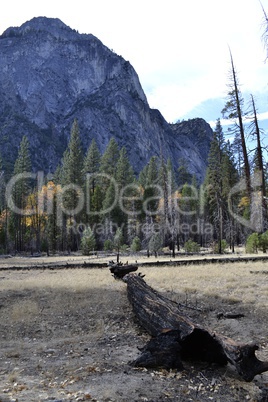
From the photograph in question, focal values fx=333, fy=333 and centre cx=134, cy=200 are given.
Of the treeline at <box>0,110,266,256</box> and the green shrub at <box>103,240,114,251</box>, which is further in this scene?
the treeline at <box>0,110,266,256</box>

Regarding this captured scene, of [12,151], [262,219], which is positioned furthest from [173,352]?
[12,151]

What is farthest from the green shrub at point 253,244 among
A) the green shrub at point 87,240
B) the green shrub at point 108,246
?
the green shrub at point 108,246

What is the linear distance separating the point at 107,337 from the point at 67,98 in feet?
546

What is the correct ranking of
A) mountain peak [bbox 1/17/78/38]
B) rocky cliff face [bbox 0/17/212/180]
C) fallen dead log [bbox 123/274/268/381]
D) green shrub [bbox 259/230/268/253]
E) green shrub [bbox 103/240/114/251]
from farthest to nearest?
1. mountain peak [bbox 1/17/78/38]
2. rocky cliff face [bbox 0/17/212/180]
3. green shrub [bbox 103/240/114/251]
4. green shrub [bbox 259/230/268/253]
5. fallen dead log [bbox 123/274/268/381]

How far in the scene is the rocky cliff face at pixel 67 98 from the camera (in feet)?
490

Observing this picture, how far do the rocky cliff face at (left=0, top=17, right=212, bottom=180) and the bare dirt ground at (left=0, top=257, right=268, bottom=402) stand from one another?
134 m

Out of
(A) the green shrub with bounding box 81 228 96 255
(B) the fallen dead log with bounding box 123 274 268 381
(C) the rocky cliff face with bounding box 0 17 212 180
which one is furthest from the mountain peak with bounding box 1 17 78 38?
(B) the fallen dead log with bounding box 123 274 268 381

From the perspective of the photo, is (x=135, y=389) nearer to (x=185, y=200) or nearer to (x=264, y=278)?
(x=264, y=278)

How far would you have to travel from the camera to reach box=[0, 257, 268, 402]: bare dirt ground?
16.5 ft

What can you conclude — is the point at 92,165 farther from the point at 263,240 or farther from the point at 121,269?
the point at 121,269

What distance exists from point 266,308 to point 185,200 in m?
52.1

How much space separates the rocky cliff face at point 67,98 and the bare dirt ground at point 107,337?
439 ft

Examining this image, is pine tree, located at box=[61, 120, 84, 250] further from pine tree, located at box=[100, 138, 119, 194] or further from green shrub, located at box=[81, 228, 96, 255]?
green shrub, located at box=[81, 228, 96, 255]

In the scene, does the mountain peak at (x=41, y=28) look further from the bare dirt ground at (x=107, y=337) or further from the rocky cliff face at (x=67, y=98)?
the bare dirt ground at (x=107, y=337)
